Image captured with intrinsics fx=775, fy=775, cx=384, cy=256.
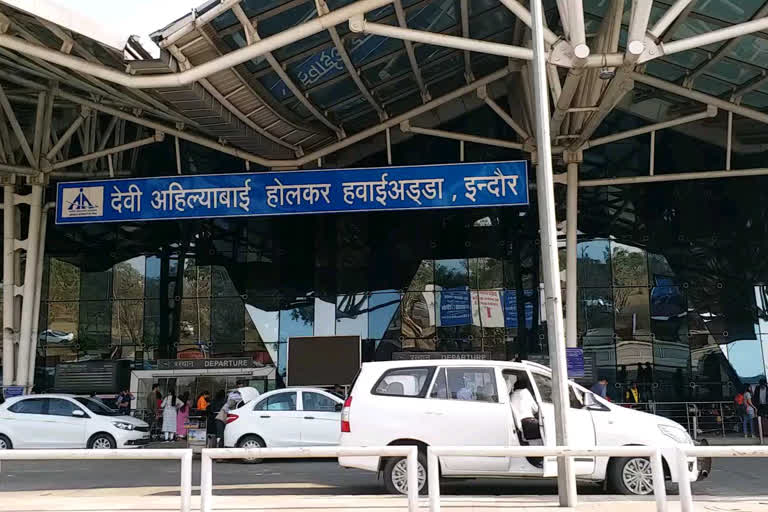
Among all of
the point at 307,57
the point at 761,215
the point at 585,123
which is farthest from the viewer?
the point at 761,215

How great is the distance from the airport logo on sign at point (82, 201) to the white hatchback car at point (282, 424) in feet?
22.0

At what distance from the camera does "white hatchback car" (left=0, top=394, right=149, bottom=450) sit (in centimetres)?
1830

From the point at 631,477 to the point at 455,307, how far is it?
16763 millimetres

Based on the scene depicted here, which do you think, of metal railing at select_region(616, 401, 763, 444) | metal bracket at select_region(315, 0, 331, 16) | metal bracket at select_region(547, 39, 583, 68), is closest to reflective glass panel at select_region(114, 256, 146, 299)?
metal bracket at select_region(315, 0, 331, 16)

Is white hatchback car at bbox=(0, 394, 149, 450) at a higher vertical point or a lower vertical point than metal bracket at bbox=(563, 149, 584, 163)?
lower

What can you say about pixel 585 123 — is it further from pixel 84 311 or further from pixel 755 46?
pixel 84 311

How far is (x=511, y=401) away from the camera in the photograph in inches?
409

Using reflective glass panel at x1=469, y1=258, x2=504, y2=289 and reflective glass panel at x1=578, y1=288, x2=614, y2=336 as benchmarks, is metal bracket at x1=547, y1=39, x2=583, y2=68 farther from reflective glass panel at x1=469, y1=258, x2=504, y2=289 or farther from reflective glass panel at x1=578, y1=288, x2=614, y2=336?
reflective glass panel at x1=578, y1=288, x2=614, y2=336

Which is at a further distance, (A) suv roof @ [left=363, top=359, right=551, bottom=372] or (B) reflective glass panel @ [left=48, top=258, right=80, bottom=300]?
(B) reflective glass panel @ [left=48, top=258, right=80, bottom=300]

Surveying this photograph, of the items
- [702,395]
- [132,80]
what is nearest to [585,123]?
[702,395]

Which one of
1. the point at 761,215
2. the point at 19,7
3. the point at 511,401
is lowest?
the point at 511,401

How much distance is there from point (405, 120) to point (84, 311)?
1394 cm

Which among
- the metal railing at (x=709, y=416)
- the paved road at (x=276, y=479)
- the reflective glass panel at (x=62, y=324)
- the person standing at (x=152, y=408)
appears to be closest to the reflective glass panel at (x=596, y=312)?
the metal railing at (x=709, y=416)

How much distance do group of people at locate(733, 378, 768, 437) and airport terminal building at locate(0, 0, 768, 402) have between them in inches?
51.9
